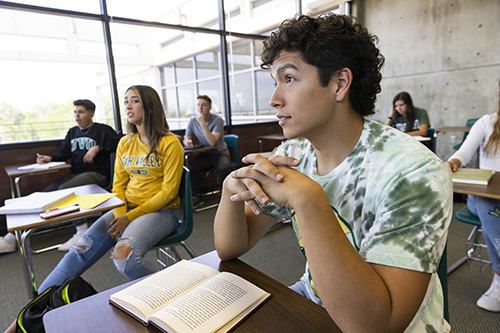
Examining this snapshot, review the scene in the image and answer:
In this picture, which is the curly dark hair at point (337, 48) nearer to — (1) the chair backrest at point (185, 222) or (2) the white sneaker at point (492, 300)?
(1) the chair backrest at point (185, 222)

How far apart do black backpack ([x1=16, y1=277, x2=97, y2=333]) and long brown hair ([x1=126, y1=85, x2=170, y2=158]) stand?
37.0 inches

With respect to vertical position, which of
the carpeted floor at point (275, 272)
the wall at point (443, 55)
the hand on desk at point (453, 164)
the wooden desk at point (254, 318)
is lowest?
the carpeted floor at point (275, 272)

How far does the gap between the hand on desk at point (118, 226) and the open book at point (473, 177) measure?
1920 mm

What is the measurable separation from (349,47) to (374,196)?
40cm

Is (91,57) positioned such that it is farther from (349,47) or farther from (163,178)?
(349,47)

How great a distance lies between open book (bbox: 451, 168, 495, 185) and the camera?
1.68 meters

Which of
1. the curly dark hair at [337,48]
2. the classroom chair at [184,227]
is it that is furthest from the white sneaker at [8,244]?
the curly dark hair at [337,48]

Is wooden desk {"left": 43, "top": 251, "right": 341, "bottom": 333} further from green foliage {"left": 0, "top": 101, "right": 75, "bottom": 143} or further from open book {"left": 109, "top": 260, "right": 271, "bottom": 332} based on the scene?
green foliage {"left": 0, "top": 101, "right": 75, "bottom": 143}

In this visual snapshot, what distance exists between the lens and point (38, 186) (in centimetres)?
372

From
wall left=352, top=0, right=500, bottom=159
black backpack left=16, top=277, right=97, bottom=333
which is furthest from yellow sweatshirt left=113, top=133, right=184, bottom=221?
wall left=352, top=0, right=500, bottom=159

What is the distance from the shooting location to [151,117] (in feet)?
6.68

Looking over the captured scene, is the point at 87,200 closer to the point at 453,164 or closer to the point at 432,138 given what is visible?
the point at 453,164

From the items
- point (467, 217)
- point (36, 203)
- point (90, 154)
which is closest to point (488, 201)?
point (467, 217)

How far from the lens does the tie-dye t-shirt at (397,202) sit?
62 centimetres
